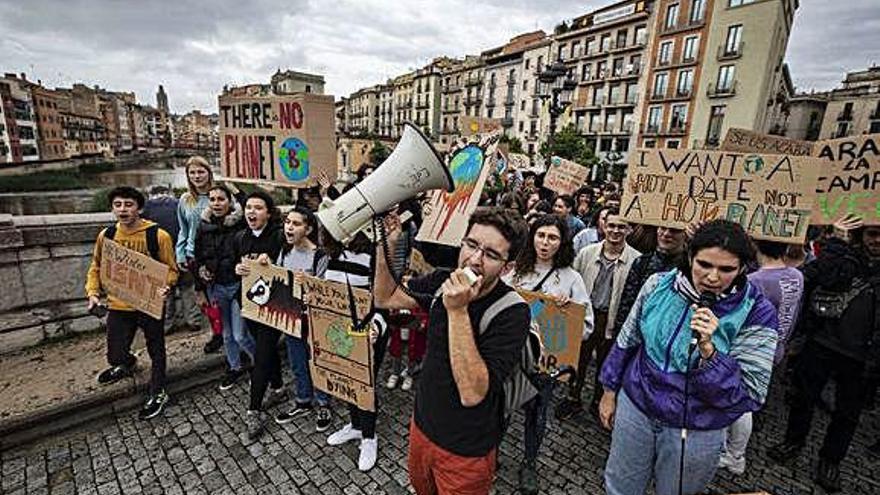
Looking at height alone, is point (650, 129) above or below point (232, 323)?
above

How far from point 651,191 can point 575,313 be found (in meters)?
1.09

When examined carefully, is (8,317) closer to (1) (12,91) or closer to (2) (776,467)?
(2) (776,467)

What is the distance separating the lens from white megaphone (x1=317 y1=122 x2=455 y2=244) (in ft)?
7.12

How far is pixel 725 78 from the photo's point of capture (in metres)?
30.5

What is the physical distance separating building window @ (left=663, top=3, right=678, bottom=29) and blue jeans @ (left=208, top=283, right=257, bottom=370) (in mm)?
40024

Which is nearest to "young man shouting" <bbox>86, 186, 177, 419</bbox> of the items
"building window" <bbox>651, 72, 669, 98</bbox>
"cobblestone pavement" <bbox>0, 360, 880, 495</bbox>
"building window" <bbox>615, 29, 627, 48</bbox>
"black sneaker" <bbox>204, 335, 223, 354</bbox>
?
"cobblestone pavement" <bbox>0, 360, 880, 495</bbox>

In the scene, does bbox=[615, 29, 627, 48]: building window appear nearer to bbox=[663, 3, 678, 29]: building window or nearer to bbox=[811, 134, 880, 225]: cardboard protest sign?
bbox=[663, 3, 678, 29]: building window

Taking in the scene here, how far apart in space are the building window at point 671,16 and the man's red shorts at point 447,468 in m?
40.6

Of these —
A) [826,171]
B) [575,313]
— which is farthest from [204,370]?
[826,171]

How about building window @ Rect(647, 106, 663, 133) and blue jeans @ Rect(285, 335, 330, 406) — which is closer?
blue jeans @ Rect(285, 335, 330, 406)

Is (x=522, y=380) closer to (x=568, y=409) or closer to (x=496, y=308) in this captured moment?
(x=496, y=308)

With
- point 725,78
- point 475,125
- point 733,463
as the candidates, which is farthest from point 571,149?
point 733,463

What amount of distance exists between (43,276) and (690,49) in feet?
132

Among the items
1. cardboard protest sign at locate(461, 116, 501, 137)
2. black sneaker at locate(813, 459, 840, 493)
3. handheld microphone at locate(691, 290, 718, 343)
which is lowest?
black sneaker at locate(813, 459, 840, 493)
